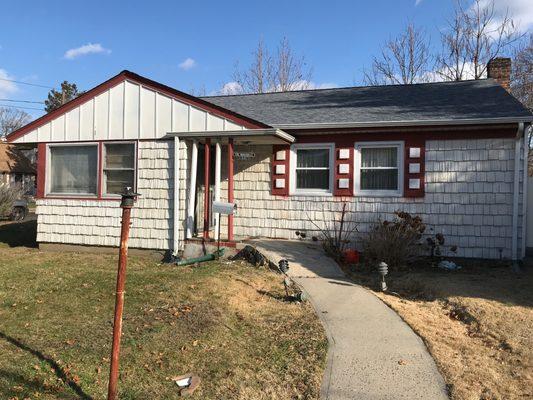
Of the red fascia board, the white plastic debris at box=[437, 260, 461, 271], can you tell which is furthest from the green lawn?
the white plastic debris at box=[437, 260, 461, 271]

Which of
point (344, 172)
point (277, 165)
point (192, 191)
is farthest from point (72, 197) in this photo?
point (344, 172)

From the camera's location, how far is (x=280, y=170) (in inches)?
425

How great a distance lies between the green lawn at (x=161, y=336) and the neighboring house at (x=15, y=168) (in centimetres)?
3637

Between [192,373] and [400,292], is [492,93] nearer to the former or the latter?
[400,292]

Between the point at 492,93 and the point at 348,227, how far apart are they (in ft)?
14.9

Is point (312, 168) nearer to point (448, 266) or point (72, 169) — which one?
point (448, 266)

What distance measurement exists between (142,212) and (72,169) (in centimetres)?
200

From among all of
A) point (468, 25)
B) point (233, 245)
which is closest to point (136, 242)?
point (233, 245)

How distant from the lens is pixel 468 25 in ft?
88.5

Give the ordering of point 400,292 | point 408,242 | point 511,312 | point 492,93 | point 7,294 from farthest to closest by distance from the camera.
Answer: point 492,93
point 408,242
point 400,292
point 7,294
point 511,312

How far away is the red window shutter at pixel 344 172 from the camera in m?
10.3

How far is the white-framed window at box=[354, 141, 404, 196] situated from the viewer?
1003 cm

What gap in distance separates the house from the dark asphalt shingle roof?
0.23 ft

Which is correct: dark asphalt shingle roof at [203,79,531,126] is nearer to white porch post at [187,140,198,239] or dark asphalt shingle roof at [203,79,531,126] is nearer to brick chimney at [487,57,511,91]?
brick chimney at [487,57,511,91]
